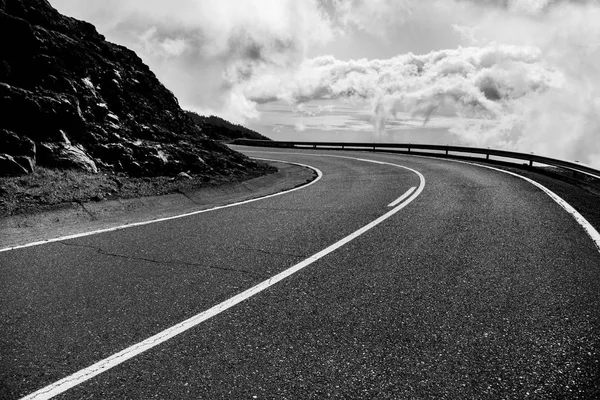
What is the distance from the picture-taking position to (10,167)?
27.3 ft

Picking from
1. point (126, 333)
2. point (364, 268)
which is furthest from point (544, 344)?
point (126, 333)

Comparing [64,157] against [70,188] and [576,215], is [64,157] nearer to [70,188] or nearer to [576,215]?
[70,188]

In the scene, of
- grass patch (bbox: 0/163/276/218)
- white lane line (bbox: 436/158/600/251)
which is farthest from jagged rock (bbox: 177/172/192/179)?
white lane line (bbox: 436/158/600/251)

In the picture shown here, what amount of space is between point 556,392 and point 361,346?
4.39ft

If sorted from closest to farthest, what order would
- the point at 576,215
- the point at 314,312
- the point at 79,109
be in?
the point at 314,312
the point at 576,215
the point at 79,109

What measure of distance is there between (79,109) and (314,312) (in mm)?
9867

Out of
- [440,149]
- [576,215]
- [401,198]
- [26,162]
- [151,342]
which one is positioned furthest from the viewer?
[440,149]

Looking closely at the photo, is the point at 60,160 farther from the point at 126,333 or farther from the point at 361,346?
the point at 361,346

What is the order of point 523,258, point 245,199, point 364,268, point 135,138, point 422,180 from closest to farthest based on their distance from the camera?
point 364,268 < point 523,258 < point 245,199 < point 135,138 < point 422,180

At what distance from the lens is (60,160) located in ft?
30.9

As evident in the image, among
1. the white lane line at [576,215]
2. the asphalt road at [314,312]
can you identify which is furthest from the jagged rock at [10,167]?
the white lane line at [576,215]

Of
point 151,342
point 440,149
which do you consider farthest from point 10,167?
point 440,149

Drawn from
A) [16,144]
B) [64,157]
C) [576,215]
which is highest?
[16,144]

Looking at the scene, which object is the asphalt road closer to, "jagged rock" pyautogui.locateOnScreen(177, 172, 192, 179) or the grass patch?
the grass patch
